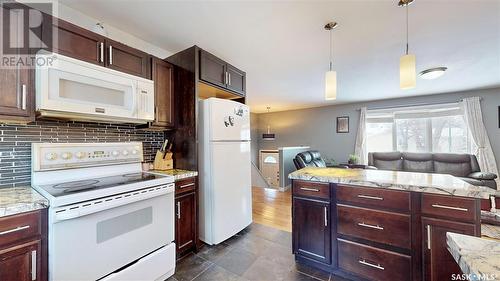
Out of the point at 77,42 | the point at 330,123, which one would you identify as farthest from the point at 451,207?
the point at 330,123

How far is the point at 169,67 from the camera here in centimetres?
215

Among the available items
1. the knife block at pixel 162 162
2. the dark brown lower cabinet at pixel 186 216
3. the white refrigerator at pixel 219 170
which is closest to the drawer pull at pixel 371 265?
the white refrigerator at pixel 219 170

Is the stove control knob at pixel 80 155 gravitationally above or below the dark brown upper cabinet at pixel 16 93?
below

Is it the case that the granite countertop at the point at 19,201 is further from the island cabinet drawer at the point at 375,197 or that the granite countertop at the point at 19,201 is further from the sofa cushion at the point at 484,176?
the sofa cushion at the point at 484,176

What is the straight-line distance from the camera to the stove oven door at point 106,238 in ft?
3.66

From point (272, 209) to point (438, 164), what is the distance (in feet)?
12.3

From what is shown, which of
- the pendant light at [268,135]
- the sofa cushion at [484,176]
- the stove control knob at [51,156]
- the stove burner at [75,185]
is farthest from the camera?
the pendant light at [268,135]

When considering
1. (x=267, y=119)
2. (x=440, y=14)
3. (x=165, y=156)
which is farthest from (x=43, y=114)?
(x=267, y=119)

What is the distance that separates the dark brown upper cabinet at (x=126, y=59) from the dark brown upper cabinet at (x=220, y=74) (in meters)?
0.55

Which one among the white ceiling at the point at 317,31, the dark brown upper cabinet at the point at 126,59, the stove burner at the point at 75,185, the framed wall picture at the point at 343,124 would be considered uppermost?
the white ceiling at the point at 317,31

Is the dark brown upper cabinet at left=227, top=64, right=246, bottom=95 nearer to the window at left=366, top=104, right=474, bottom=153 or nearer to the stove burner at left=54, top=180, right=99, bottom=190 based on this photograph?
the stove burner at left=54, top=180, right=99, bottom=190

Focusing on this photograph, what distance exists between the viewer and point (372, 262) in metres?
1.50

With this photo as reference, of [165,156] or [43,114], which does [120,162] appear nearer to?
[165,156]

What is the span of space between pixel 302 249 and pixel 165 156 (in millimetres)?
1725
